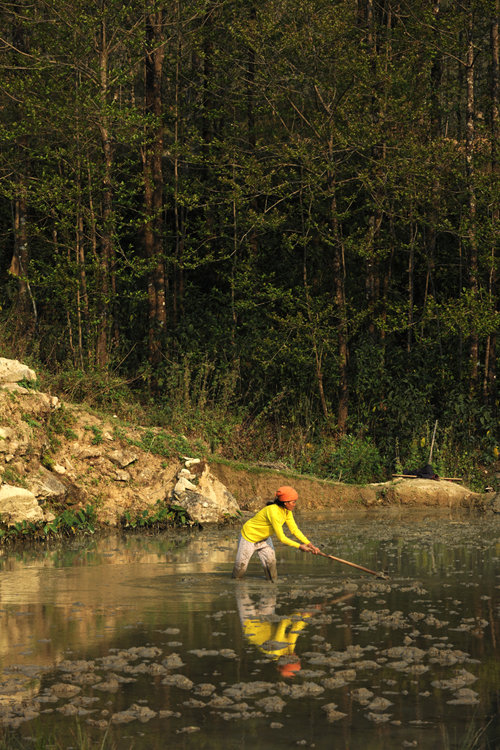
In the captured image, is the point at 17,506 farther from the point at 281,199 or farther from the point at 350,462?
the point at 281,199

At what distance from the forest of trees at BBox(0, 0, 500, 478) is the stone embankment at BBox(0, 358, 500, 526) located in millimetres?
3712

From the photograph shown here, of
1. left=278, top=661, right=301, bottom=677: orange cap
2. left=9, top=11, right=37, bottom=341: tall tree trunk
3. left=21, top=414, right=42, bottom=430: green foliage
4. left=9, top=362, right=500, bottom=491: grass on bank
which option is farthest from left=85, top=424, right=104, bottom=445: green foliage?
left=278, top=661, right=301, bottom=677: orange cap

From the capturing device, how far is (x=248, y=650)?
10508mm

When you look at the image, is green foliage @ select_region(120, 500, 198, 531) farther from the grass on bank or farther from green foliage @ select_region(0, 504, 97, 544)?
the grass on bank

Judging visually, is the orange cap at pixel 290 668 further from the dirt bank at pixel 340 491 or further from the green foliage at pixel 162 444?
the dirt bank at pixel 340 491

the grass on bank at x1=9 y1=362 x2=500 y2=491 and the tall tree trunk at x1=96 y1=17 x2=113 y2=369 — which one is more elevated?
the tall tree trunk at x1=96 y1=17 x2=113 y2=369

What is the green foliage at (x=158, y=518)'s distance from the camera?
20.7 meters

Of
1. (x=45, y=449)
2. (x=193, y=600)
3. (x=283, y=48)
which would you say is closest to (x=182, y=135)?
(x=283, y=48)

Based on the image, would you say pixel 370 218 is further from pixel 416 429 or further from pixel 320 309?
pixel 416 429

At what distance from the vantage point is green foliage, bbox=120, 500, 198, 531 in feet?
68.0

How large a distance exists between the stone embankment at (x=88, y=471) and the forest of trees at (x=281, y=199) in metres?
3.71

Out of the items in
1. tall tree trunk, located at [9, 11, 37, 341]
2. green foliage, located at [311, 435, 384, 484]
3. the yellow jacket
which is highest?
tall tree trunk, located at [9, 11, 37, 341]

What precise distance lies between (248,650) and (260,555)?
13.8ft

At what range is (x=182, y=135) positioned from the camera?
32.6 metres
